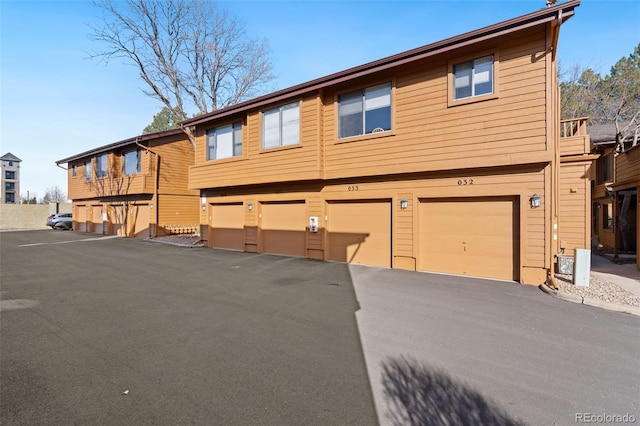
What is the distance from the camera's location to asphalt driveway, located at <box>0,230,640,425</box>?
2.67 m

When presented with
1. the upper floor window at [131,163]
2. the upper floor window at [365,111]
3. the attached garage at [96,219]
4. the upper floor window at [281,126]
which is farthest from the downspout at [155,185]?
the upper floor window at [365,111]

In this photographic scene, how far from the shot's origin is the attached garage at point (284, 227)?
11.6 m

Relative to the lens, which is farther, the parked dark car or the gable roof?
the gable roof

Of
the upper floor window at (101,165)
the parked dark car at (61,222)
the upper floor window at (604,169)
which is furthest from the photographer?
the parked dark car at (61,222)

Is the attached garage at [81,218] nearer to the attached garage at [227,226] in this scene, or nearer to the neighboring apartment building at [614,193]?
the attached garage at [227,226]

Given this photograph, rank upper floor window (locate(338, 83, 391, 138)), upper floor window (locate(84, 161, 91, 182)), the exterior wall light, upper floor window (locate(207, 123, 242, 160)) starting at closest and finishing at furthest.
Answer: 1. the exterior wall light
2. upper floor window (locate(338, 83, 391, 138))
3. upper floor window (locate(207, 123, 242, 160))
4. upper floor window (locate(84, 161, 91, 182))

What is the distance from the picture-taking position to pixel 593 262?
10477mm

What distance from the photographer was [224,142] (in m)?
13.7

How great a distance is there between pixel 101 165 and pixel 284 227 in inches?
762

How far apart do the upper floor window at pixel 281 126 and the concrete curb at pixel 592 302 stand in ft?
28.1

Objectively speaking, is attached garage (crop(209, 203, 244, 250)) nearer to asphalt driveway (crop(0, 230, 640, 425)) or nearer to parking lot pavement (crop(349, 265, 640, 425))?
asphalt driveway (crop(0, 230, 640, 425))

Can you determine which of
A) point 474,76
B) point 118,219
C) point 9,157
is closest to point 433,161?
point 474,76

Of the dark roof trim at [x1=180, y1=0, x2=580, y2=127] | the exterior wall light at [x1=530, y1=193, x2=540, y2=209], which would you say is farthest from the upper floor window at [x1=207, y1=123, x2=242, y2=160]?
the exterior wall light at [x1=530, y1=193, x2=540, y2=209]

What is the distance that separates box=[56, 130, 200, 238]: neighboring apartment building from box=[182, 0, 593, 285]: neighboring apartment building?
9.46 metres
